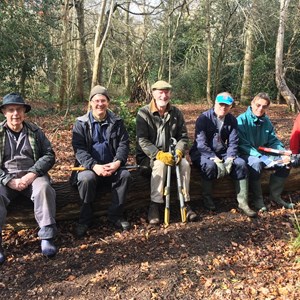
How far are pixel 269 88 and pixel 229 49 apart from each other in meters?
2.97

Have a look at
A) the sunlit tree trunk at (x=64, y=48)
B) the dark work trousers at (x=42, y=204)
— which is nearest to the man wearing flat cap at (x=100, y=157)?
the dark work trousers at (x=42, y=204)

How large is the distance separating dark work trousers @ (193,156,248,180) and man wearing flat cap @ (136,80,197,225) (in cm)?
28

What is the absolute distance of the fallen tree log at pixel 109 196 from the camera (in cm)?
390

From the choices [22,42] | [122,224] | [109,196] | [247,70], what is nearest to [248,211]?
[122,224]

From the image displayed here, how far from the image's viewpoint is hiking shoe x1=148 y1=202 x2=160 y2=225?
166 inches

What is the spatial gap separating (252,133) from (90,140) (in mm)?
2426

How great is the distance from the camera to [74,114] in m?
11.9

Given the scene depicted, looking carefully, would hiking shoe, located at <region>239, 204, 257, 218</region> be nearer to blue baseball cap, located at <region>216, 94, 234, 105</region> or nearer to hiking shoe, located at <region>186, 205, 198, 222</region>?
hiking shoe, located at <region>186, 205, 198, 222</region>

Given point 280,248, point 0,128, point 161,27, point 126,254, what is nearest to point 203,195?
point 280,248

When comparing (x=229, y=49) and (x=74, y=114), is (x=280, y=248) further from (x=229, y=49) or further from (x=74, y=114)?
(x=229, y=49)

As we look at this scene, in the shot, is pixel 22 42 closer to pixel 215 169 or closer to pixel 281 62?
pixel 215 169

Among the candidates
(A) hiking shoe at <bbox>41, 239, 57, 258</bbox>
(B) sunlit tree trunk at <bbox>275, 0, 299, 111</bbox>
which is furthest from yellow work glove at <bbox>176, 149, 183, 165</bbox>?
(B) sunlit tree trunk at <bbox>275, 0, 299, 111</bbox>

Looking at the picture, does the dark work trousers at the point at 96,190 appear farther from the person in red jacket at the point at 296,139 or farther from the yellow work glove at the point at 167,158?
the person in red jacket at the point at 296,139

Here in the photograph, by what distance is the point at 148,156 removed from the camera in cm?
445
